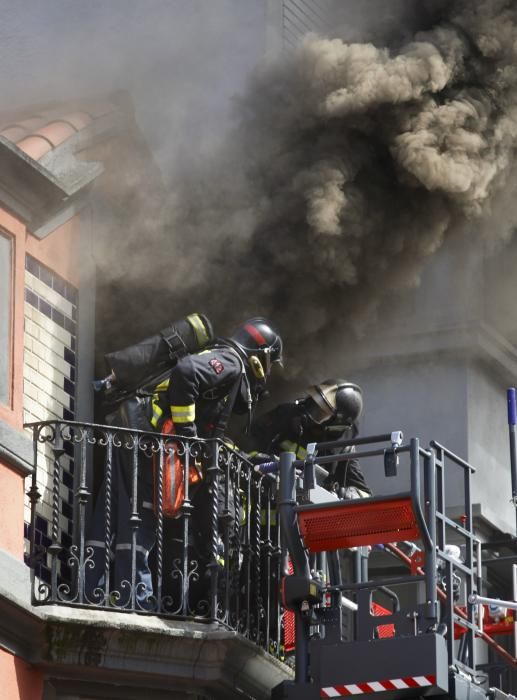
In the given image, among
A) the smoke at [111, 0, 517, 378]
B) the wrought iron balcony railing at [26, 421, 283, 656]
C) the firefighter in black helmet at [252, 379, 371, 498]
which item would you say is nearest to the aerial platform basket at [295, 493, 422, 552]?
the wrought iron balcony railing at [26, 421, 283, 656]

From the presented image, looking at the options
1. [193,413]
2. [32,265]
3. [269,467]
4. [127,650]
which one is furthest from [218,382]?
[127,650]

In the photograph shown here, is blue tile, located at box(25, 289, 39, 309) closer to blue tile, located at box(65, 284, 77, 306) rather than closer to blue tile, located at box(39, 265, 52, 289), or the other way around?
blue tile, located at box(39, 265, 52, 289)

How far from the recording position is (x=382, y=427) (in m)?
18.0

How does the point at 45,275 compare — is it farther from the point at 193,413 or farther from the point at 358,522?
the point at 358,522

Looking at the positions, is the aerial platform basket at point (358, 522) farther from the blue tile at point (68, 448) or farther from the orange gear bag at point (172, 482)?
the blue tile at point (68, 448)

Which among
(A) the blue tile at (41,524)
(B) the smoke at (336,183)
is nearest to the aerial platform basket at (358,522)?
(A) the blue tile at (41,524)

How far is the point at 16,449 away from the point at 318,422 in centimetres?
347

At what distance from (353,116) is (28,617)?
5222 millimetres

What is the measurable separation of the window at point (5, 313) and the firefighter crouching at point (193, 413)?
46.4 inches

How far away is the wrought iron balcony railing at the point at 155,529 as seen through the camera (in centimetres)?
1288

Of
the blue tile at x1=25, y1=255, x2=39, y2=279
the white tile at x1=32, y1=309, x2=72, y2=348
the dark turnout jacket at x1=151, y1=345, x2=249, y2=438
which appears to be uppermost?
the blue tile at x1=25, y1=255, x2=39, y2=279

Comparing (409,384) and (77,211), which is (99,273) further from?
(409,384)

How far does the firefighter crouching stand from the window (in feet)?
3.87

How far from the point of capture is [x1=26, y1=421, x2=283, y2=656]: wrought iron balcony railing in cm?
1288
